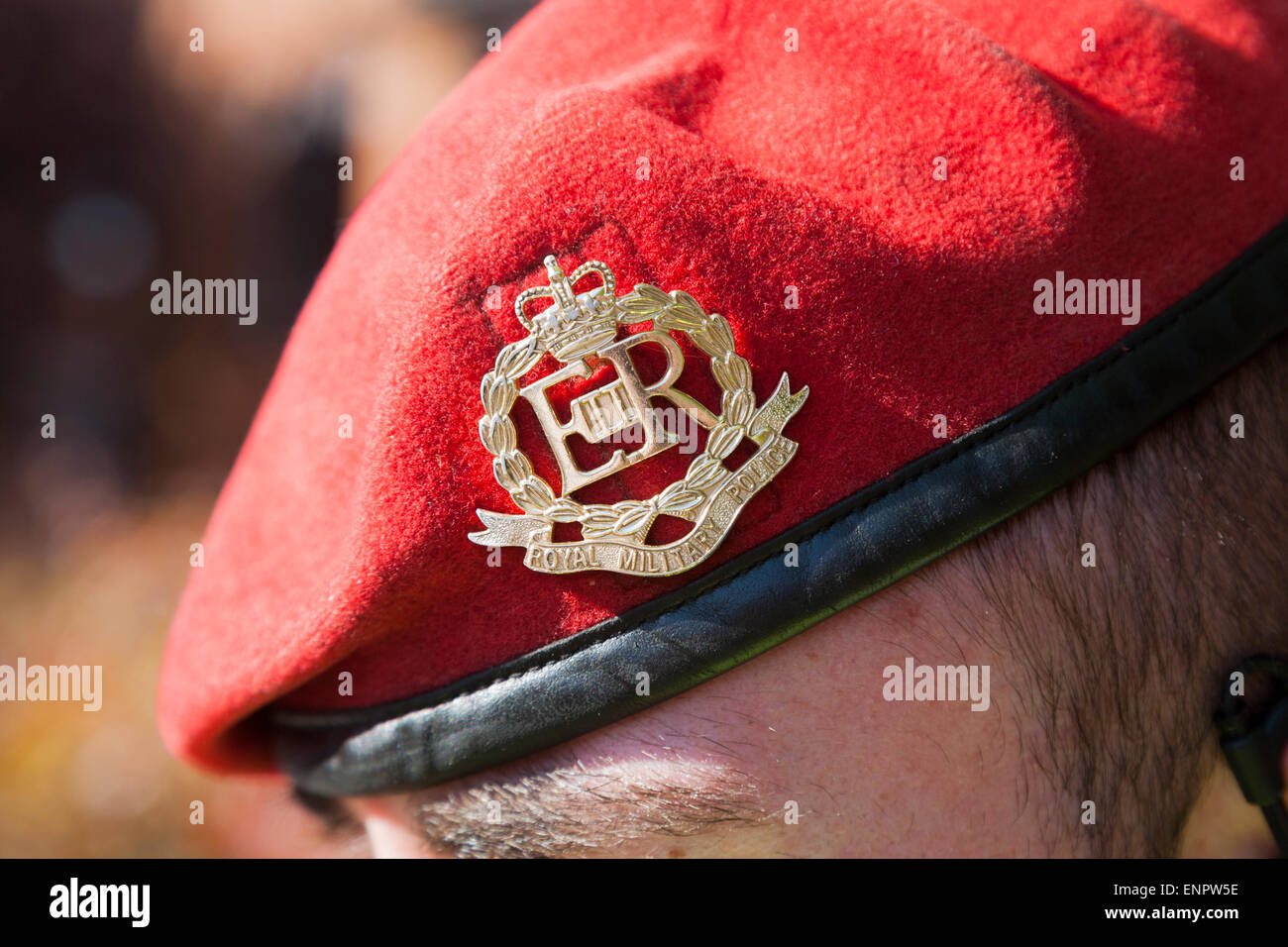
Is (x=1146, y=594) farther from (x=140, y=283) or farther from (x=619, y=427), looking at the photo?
(x=140, y=283)

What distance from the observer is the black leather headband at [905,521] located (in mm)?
810

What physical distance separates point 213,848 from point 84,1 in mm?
2407

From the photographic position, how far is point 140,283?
110 inches

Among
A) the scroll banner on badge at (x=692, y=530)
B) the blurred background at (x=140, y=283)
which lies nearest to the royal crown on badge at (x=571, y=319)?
the scroll banner on badge at (x=692, y=530)

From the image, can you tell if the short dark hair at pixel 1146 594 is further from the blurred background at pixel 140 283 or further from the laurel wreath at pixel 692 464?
the blurred background at pixel 140 283

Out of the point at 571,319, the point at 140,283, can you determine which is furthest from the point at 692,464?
the point at 140,283

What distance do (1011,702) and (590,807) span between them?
407 millimetres

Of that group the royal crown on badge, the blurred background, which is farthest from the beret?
the blurred background

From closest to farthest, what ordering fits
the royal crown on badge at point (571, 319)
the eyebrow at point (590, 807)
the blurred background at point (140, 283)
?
the royal crown on badge at point (571, 319), the eyebrow at point (590, 807), the blurred background at point (140, 283)

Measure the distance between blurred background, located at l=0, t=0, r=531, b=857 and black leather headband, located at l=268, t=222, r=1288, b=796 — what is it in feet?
6.84

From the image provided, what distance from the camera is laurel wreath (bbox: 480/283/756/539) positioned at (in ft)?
2.53

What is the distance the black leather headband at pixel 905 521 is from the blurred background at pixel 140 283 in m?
2.08
